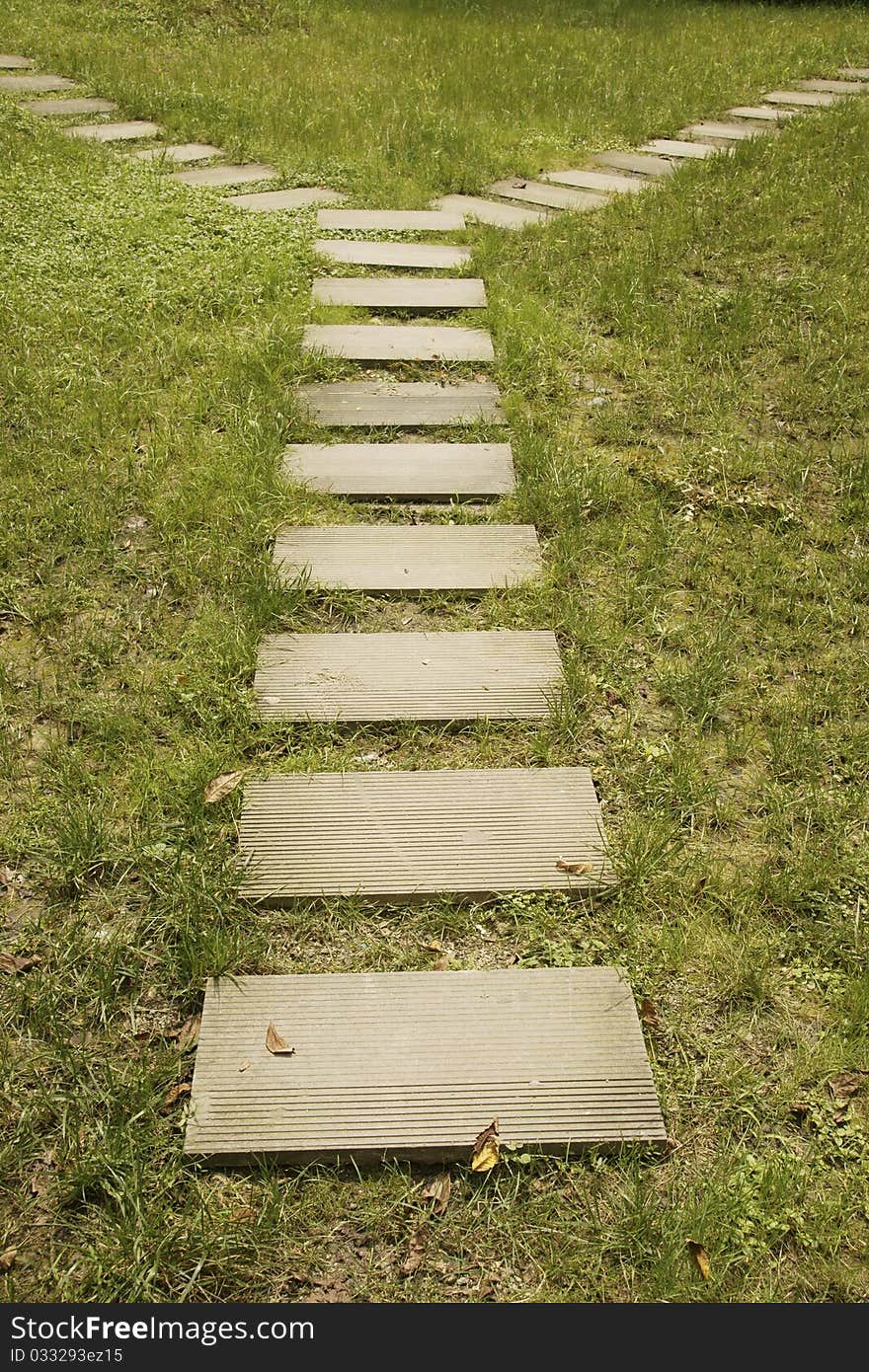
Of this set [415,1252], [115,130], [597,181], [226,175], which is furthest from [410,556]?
[115,130]

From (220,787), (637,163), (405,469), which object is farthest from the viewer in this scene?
(637,163)

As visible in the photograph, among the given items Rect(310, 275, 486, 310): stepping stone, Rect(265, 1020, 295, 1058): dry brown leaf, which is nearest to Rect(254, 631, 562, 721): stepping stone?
Rect(265, 1020, 295, 1058): dry brown leaf

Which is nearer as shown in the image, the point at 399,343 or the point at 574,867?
the point at 574,867

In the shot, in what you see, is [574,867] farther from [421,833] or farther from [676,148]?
[676,148]

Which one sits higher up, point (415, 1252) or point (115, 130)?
point (115, 130)

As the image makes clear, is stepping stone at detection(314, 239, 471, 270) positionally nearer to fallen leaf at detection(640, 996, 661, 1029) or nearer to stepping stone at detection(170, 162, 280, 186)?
stepping stone at detection(170, 162, 280, 186)

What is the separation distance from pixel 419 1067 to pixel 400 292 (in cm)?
429

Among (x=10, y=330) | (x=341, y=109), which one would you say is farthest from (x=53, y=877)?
(x=341, y=109)

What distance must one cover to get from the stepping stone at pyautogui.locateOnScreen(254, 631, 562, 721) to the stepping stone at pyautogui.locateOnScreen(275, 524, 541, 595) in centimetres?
27

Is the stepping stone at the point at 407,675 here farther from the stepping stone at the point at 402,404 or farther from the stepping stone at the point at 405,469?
the stepping stone at the point at 402,404

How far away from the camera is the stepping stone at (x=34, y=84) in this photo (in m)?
8.05

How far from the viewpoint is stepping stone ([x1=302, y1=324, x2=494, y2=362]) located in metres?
4.67

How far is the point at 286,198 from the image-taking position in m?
6.32

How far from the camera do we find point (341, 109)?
7.61m
